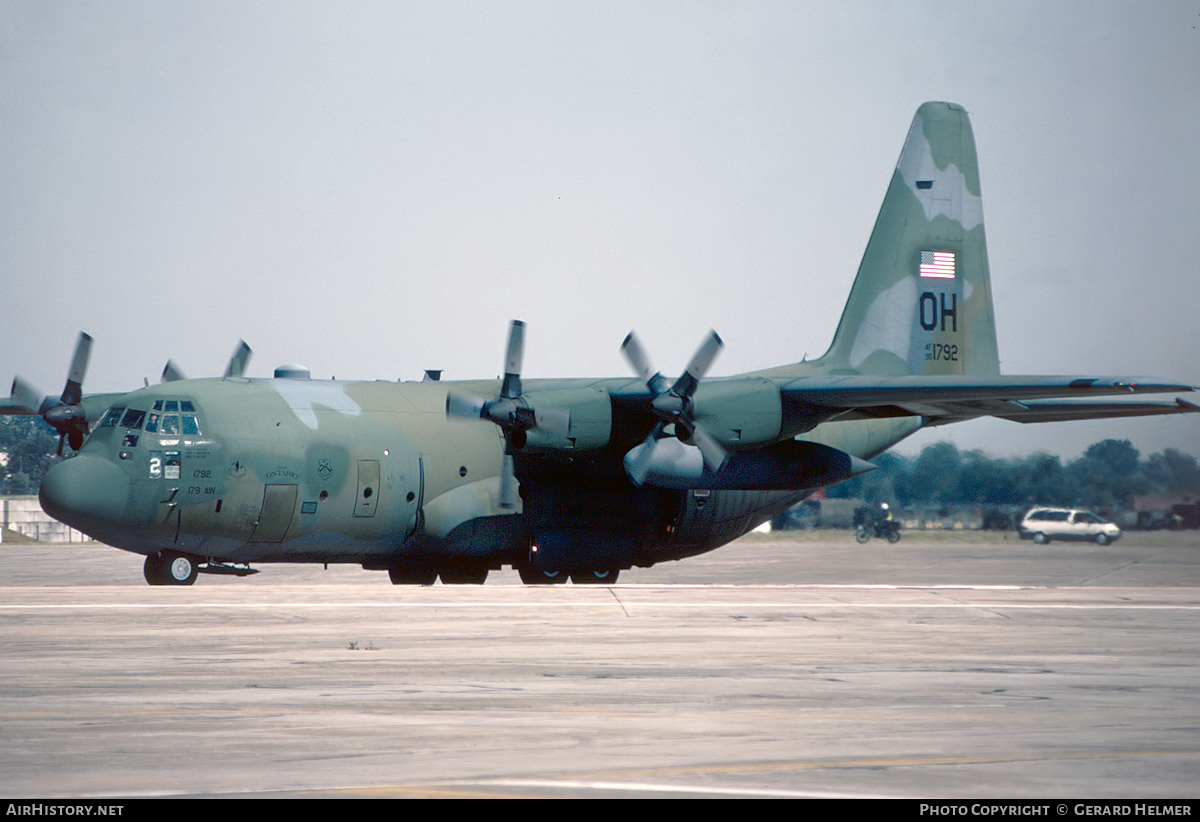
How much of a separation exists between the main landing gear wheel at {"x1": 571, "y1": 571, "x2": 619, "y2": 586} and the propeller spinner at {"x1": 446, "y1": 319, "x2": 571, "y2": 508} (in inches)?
125

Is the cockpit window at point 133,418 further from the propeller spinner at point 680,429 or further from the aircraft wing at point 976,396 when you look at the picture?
the aircraft wing at point 976,396

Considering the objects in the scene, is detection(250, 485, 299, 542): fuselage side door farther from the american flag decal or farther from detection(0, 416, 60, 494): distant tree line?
detection(0, 416, 60, 494): distant tree line

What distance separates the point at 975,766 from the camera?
29.5 feet

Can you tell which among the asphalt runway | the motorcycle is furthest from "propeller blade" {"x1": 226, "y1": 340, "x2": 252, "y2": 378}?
the motorcycle

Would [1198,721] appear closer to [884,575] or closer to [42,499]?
[42,499]

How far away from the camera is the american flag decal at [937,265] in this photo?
31.7m

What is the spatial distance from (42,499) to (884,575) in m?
20.7

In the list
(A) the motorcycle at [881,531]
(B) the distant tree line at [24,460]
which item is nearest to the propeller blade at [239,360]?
(A) the motorcycle at [881,531]

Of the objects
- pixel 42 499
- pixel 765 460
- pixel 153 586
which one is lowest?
pixel 153 586

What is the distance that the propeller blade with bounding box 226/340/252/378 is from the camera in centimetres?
2789

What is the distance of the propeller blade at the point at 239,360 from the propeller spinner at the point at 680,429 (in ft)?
29.7

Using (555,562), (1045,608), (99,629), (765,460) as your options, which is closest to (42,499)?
(99,629)

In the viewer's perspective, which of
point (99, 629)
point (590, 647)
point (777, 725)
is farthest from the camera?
point (99, 629)

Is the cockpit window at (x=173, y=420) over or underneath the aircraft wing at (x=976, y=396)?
underneath
